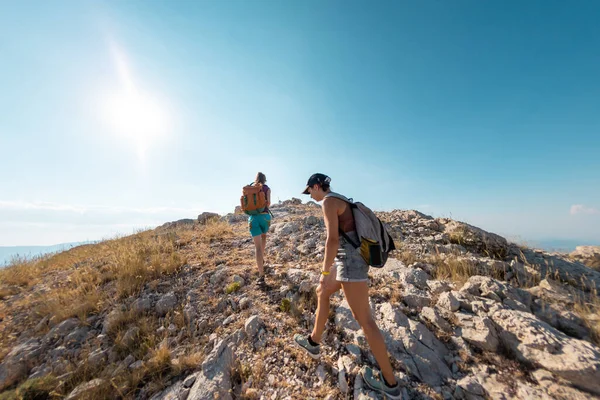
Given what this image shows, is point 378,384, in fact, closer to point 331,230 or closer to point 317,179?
point 331,230

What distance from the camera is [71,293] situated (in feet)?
17.3

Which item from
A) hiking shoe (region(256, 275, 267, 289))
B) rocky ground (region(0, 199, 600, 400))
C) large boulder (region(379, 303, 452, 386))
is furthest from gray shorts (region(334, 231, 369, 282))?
hiking shoe (region(256, 275, 267, 289))

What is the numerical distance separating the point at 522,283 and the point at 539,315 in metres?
1.37

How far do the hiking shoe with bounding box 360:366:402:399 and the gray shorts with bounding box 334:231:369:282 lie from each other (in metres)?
1.15

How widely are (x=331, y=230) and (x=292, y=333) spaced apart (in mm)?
2122

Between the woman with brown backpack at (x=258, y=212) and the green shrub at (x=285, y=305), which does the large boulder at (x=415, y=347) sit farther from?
the woman with brown backpack at (x=258, y=212)

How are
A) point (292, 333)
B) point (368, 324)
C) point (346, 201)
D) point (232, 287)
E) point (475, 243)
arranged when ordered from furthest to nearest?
point (475, 243) < point (232, 287) < point (292, 333) < point (346, 201) < point (368, 324)

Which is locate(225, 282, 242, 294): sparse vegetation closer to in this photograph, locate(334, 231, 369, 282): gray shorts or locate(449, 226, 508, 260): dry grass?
locate(334, 231, 369, 282): gray shorts

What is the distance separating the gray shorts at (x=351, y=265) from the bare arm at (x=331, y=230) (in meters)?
0.12

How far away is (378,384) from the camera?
257 centimetres

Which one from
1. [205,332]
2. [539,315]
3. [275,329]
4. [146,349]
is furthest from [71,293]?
[539,315]

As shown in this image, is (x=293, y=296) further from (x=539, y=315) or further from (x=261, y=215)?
(x=539, y=315)

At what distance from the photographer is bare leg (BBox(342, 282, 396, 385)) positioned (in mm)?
2537

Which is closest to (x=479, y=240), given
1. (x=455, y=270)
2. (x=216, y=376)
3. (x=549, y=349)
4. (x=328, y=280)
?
(x=455, y=270)
